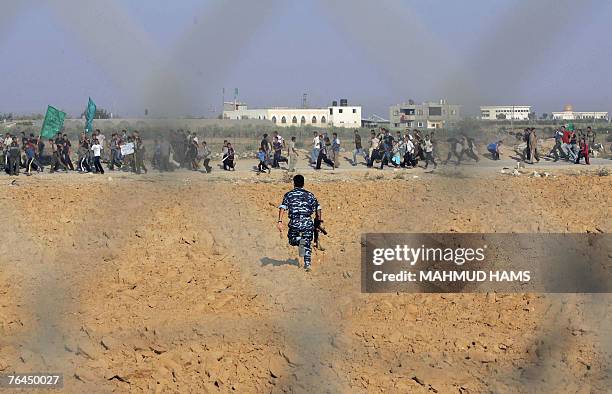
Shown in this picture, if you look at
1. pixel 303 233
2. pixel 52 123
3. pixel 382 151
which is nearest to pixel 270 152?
pixel 382 151

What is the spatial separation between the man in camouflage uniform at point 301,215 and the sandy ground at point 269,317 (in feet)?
0.63

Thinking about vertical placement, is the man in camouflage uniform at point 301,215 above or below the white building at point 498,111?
below

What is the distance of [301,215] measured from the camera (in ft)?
15.9

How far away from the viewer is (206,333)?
3.82 metres

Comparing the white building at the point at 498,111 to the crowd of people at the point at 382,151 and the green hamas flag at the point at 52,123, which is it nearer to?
the crowd of people at the point at 382,151

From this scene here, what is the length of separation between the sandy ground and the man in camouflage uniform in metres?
0.19

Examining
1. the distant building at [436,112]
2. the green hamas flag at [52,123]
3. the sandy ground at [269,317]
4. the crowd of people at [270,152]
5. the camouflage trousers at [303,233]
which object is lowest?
the sandy ground at [269,317]

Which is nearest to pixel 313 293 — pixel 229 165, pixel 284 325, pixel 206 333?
pixel 284 325

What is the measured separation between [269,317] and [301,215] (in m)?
1.15

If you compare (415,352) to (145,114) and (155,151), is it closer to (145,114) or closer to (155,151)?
(155,151)

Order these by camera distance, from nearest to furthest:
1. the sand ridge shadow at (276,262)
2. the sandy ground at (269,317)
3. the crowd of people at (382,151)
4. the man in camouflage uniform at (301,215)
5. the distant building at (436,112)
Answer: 1. the distant building at (436,112)
2. the sandy ground at (269,317)
3. the sand ridge shadow at (276,262)
4. the man in camouflage uniform at (301,215)
5. the crowd of people at (382,151)

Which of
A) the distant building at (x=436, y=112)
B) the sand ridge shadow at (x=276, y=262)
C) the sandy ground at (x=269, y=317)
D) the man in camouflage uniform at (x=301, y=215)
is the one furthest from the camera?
the man in camouflage uniform at (x=301, y=215)

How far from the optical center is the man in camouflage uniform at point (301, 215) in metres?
4.83

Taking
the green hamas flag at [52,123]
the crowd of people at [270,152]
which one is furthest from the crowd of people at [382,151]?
the green hamas flag at [52,123]
